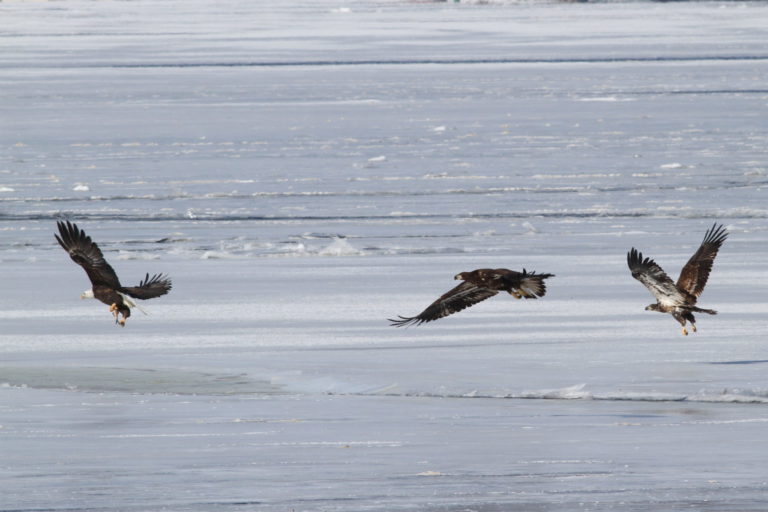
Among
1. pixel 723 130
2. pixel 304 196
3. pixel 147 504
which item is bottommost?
pixel 147 504

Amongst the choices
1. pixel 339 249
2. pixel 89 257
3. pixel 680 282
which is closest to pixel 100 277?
pixel 89 257

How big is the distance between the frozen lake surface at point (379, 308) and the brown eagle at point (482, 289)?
14.0 inches

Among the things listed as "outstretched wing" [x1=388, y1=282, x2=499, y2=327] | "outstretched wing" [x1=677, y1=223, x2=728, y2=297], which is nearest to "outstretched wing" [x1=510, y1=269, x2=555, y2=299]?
"outstretched wing" [x1=388, y1=282, x2=499, y2=327]

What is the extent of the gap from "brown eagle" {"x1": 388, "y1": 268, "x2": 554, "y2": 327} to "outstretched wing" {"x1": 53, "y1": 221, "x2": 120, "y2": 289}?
1.51 meters

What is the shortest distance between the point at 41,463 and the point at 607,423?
2297 millimetres

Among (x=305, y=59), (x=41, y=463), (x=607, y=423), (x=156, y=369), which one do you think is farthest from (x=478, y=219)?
(x=305, y=59)

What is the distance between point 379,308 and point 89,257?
215 cm

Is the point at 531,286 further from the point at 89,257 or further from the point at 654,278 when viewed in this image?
the point at 89,257

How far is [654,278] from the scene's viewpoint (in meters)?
7.40

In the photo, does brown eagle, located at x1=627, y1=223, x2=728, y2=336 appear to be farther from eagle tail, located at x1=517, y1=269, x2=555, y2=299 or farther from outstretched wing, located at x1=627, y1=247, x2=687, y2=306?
eagle tail, located at x1=517, y1=269, x2=555, y2=299

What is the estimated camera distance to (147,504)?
5219 millimetres

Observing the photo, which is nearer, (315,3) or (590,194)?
(590,194)

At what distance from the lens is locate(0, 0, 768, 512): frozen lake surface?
5.68 m

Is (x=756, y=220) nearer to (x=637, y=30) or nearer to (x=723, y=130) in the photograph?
(x=723, y=130)
